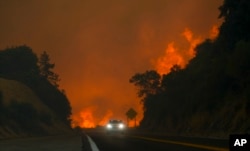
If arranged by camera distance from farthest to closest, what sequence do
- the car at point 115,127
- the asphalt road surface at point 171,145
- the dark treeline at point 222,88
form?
the car at point 115,127, the dark treeline at point 222,88, the asphalt road surface at point 171,145

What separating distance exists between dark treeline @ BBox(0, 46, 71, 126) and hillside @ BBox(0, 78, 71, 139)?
1432cm

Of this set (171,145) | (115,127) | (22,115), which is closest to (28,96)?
(22,115)

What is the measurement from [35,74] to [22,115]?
44.0 meters

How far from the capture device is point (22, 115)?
106 m

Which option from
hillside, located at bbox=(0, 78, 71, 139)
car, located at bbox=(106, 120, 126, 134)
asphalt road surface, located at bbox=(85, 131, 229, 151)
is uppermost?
hillside, located at bbox=(0, 78, 71, 139)

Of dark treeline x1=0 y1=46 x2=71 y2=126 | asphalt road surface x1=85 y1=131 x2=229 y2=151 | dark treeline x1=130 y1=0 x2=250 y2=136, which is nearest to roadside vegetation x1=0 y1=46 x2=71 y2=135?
dark treeline x1=0 y1=46 x2=71 y2=126

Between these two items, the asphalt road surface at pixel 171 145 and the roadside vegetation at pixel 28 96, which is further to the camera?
the roadside vegetation at pixel 28 96

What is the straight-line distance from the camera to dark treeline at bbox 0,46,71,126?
471ft

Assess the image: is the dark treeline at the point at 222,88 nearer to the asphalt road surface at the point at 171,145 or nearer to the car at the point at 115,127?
the car at the point at 115,127

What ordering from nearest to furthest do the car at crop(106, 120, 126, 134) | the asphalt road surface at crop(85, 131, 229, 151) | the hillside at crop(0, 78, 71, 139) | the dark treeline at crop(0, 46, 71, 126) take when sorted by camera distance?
1. the asphalt road surface at crop(85, 131, 229, 151)
2. the car at crop(106, 120, 126, 134)
3. the hillside at crop(0, 78, 71, 139)
4. the dark treeline at crop(0, 46, 71, 126)

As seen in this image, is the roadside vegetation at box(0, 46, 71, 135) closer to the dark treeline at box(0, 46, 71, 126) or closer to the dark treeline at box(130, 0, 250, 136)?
the dark treeline at box(0, 46, 71, 126)

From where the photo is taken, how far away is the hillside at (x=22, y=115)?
9660cm

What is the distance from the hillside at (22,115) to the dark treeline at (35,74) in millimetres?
14320

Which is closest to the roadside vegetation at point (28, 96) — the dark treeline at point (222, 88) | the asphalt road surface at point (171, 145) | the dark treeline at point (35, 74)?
the dark treeline at point (35, 74)
